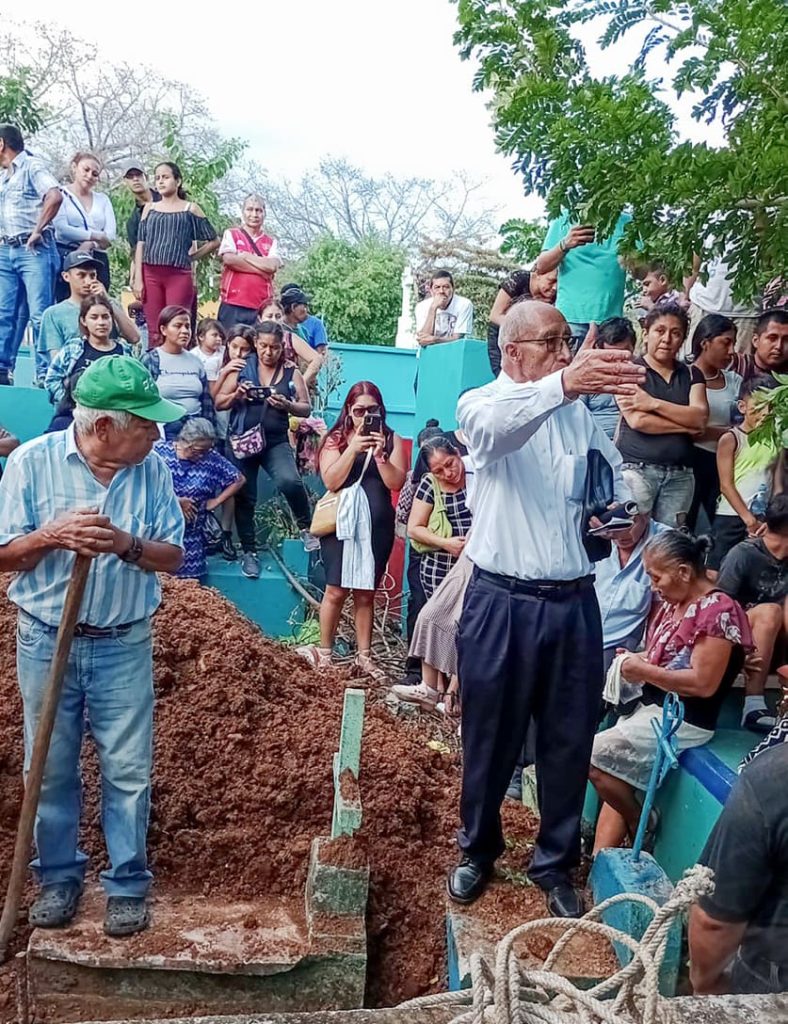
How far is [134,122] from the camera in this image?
19750mm

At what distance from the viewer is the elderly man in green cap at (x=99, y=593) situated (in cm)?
289

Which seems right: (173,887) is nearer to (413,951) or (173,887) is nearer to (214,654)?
(413,951)

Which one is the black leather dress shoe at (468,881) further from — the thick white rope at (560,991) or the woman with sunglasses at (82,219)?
the woman with sunglasses at (82,219)

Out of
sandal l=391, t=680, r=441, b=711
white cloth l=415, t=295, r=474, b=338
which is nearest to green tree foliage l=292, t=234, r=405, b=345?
white cloth l=415, t=295, r=474, b=338

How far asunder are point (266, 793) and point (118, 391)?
1818mm

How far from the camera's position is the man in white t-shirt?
30.0 ft

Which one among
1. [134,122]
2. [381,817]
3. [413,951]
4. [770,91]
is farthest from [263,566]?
[134,122]

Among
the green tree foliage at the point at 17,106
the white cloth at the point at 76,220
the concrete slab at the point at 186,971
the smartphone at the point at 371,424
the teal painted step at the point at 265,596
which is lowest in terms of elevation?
the concrete slab at the point at 186,971

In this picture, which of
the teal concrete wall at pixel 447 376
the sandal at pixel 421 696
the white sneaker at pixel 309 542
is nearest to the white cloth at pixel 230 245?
the teal concrete wall at pixel 447 376

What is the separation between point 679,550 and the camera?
11.8ft

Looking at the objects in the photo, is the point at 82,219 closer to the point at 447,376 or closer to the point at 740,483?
→ the point at 447,376

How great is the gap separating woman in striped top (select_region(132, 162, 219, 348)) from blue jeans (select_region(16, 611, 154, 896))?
4.92 m

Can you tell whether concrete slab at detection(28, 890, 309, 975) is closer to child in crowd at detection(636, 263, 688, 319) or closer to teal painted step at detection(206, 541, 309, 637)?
teal painted step at detection(206, 541, 309, 637)

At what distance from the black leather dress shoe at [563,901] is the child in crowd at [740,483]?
6.79ft
